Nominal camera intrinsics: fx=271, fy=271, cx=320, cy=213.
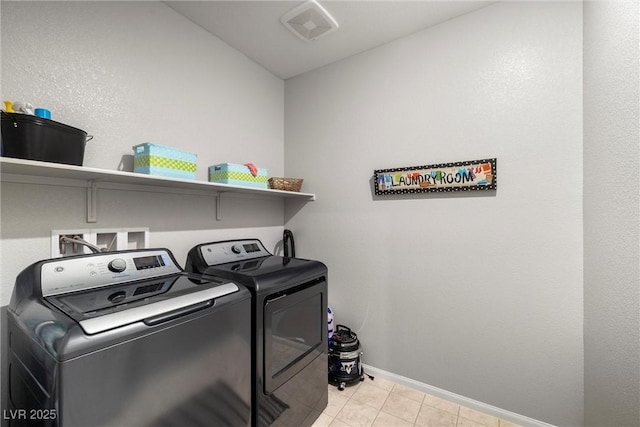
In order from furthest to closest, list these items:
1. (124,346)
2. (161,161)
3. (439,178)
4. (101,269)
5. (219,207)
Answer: (219,207), (439,178), (161,161), (101,269), (124,346)

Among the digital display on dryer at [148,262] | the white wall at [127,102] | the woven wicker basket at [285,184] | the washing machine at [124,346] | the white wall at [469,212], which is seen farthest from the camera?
the woven wicker basket at [285,184]

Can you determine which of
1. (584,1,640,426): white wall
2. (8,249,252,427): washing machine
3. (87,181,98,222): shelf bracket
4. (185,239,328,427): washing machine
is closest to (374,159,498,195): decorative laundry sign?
(584,1,640,426): white wall

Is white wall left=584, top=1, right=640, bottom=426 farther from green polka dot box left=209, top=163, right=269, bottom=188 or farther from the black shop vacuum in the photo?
green polka dot box left=209, top=163, right=269, bottom=188

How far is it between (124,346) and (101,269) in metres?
0.54

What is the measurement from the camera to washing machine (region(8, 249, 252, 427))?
0.77 metres

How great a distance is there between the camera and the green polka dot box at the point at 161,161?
1.44 metres

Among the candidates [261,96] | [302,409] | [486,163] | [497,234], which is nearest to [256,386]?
[302,409]

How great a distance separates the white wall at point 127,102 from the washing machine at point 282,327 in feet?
1.30

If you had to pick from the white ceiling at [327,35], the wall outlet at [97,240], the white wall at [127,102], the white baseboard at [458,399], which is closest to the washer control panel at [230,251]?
the white wall at [127,102]

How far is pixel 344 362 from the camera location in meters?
2.13

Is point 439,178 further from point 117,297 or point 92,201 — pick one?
point 92,201

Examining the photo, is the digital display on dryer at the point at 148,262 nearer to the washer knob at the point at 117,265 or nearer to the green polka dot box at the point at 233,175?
the washer knob at the point at 117,265

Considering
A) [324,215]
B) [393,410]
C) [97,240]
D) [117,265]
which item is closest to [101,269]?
[117,265]

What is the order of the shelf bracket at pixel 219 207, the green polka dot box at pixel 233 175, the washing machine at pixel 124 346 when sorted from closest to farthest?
the washing machine at pixel 124 346 → the green polka dot box at pixel 233 175 → the shelf bracket at pixel 219 207
